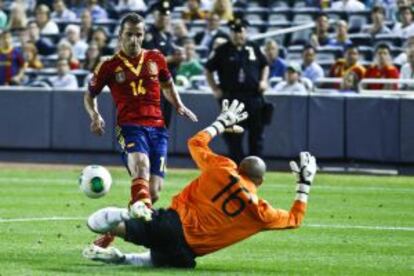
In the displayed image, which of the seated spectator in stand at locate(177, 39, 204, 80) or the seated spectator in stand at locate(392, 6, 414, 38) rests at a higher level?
the seated spectator in stand at locate(392, 6, 414, 38)

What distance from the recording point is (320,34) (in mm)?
26609

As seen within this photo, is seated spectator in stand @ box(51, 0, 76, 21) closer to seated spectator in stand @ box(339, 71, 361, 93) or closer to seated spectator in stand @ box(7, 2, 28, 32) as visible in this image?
seated spectator in stand @ box(7, 2, 28, 32)

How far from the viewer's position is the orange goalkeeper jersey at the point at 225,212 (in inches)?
449

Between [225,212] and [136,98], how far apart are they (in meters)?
2.42

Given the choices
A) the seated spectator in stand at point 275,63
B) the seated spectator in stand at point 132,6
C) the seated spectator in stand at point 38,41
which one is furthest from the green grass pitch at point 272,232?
the seated spectator in stand at point 132,6

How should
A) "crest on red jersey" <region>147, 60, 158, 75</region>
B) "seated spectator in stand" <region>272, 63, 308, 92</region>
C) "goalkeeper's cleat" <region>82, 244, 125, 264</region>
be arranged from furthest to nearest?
1. "seated spectator in stand" <region>272, 63, 308, 92</region>
2. "crest on red jersey" <region>147, 60, 158, 75</region>
3. "goalkeeper's cleat" <region>82, 244, 125, 264</region>

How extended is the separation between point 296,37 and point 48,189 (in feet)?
31.1

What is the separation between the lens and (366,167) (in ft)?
77.9

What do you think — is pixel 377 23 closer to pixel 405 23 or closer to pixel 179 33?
pixel 405 23

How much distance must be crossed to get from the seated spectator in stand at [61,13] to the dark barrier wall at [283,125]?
5.61 m

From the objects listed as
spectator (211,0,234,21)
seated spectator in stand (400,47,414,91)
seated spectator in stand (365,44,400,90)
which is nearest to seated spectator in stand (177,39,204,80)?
spectator (211,0,234,21)

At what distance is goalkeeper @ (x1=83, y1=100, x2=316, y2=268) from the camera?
1143cm

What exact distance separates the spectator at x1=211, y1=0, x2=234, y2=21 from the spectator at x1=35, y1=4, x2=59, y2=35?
165 inches

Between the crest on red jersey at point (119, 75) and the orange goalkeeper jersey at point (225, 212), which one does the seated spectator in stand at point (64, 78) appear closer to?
the crest on red jersey at point (119, 75)
